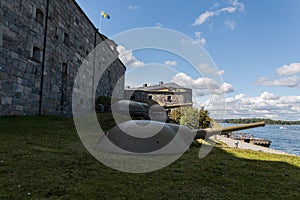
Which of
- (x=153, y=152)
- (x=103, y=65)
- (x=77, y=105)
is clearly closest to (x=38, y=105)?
(x=77, y=105)

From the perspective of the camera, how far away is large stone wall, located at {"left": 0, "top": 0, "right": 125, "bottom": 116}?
10.1 metres

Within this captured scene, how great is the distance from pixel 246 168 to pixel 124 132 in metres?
2.79

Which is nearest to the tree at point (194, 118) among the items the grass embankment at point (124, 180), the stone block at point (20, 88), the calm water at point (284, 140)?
the calm water at point (284, 140)

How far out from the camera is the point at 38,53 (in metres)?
12.7

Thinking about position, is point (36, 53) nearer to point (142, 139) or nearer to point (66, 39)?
point (66, 39)

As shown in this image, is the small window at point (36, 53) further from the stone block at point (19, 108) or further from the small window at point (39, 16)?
the stone block at point (19, 108)

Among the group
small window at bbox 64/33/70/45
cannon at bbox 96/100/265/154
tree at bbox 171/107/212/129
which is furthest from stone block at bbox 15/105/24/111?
tree at bbox 171/107/212/129

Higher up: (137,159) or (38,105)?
(38,105)

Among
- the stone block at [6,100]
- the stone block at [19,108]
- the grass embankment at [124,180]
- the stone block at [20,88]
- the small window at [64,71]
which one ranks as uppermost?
the small window at [64,71]

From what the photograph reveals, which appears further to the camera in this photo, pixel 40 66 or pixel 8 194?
pixel 40 66

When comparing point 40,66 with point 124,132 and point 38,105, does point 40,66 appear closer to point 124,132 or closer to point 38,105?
point 38,105

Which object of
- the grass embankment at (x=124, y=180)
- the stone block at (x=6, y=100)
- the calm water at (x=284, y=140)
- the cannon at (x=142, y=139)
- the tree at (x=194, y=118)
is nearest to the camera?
the grass embankment at (x=124, y=180)

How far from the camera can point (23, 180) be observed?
9.83ft

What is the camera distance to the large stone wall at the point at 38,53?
10.1m
